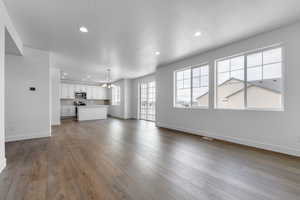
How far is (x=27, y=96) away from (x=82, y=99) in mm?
6645

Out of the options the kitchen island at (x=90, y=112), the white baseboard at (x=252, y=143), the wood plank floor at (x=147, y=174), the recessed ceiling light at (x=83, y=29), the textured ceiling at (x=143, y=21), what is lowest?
the wood plank floor at (x=147, y=174)

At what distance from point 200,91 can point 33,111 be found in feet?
17.9

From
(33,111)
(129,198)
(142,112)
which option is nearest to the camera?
(129,198)

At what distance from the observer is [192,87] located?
4.87 metres

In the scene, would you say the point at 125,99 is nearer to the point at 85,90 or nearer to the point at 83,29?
the point at 85,90

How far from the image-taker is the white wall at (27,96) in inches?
144

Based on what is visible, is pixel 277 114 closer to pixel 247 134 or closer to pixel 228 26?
pixel 247 134

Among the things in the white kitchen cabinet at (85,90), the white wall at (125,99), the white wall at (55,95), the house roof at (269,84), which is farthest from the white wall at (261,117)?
the white kitchen cabinet at (85,90)

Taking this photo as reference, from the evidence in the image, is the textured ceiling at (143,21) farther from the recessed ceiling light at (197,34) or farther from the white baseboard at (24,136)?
the white baseboard at (24,136)

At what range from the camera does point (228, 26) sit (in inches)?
110

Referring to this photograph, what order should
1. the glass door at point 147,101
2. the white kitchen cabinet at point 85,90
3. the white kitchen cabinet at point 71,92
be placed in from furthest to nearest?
the white kitchen cabinet at point 71,92, the white kitchen cabinet at point 85,90, the glass door at point 147,101

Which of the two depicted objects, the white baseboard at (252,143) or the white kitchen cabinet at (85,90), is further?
the white kitchen cabinet at (85,90)

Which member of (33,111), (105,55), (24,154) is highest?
(105,55)

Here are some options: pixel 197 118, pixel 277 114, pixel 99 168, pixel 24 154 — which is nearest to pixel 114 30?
pixel 99 168
